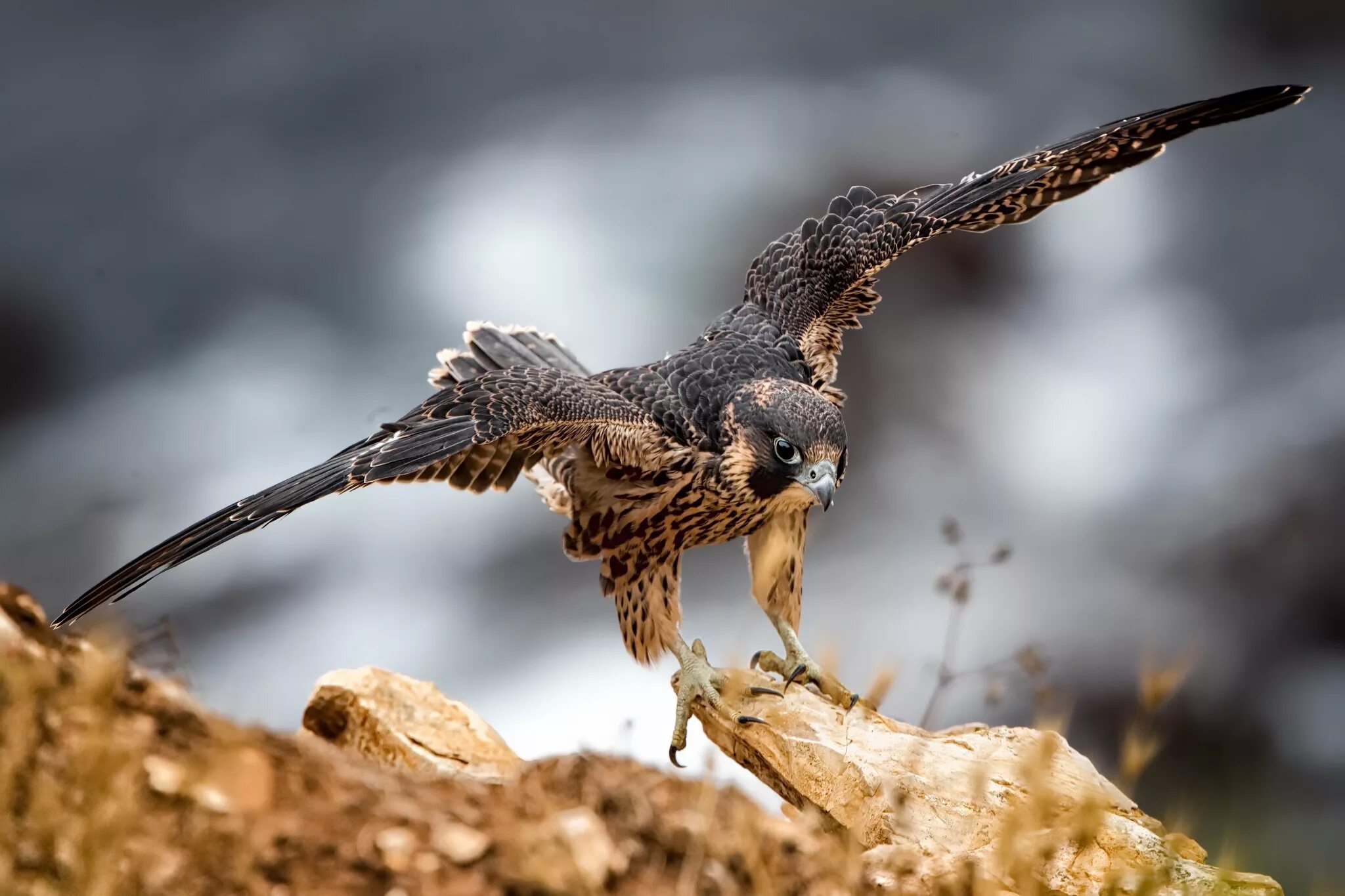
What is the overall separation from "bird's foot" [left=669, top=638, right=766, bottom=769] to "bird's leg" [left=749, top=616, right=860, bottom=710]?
0.99 feet

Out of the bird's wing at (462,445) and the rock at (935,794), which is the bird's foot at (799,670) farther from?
the bird's wing at (462,445)

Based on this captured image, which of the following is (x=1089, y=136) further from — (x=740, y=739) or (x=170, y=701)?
(x=170, y=701)

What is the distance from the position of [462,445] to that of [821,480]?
1.26m

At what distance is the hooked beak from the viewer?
13.5ft

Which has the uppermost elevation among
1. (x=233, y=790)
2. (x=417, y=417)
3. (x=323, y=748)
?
(x=417, y=417)

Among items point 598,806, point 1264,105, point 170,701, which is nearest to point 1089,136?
point 1264,105

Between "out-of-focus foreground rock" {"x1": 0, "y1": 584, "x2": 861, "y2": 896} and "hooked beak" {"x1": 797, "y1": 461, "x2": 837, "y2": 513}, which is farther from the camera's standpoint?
"hooked beak" {"x1": 797, "y1": 461, "x2": 837, "y2": 513}

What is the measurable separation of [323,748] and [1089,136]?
410 cm

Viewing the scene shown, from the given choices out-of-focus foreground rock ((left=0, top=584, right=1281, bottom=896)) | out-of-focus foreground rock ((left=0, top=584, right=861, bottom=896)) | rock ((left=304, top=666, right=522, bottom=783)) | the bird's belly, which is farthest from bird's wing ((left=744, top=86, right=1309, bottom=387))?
out-of-focus foreground rock ((left=0, top=584, right=861, bottom=896))

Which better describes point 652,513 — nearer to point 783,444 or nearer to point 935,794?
point 783,444

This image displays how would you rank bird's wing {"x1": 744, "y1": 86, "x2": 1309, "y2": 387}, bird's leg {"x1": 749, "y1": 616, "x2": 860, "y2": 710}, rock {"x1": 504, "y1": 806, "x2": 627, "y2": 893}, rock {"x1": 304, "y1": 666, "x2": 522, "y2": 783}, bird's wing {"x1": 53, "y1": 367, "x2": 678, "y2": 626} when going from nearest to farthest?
rock {"x1": 504, "y1": 806, "x2": 627, "y2": 893} < bird's wing {"x1": 53, "y1": 367, "x2": 678, "y2": 626} < rock {"x1": 304, "y1": 666, "x2": 522, "y2": 783} < bird's leg {"x1": 749, "y1": 616, "x2": 860, "y2": 710} < bird's wing {"x1": 744, "y1": 86, "x2": 1309, "y2": 387}

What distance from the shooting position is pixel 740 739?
438 cm

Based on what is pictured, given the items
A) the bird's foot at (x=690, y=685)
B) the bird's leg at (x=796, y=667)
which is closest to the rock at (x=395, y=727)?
the bird's foot at (x=690, y=685)

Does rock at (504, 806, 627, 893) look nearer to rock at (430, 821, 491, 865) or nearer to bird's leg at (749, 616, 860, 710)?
rock at (430, 821, 491, 865)
